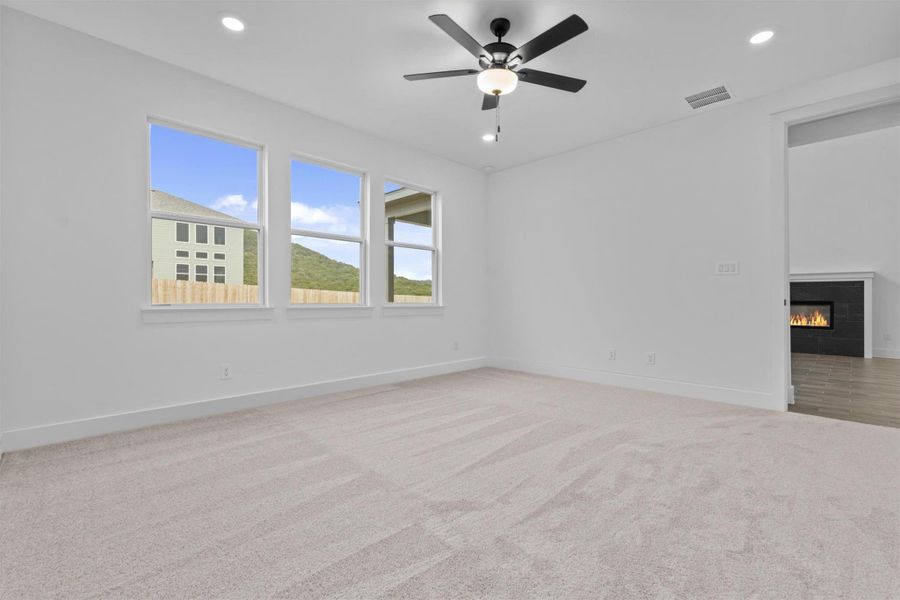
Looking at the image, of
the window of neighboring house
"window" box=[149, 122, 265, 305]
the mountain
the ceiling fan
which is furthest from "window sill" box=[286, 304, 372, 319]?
the ceiling fan

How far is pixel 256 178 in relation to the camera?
3852 mm

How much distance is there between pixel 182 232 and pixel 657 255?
4589 mm

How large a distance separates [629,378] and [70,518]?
15.1 feet

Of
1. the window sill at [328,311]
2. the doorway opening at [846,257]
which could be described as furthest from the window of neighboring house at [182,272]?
the doorway opening at [846,257]

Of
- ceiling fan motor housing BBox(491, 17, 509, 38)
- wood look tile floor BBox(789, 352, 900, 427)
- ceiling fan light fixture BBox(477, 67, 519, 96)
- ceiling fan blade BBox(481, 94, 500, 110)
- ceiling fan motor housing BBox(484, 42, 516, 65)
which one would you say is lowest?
wood look tile floor BBox(789, 352, 900, 427)

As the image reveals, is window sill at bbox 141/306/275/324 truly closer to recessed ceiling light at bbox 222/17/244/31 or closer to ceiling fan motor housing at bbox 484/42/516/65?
recessed ceiling light at bbox 222/17/244/31

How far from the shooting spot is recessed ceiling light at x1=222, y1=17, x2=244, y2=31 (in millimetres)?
2672

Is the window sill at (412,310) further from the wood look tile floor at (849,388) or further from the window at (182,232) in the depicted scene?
the wood look tile floor at (849,388)

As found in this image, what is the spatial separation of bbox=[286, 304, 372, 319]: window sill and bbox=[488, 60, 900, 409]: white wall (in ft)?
7.10

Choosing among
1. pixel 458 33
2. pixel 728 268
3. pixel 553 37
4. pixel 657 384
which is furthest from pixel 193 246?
pixel 728 268

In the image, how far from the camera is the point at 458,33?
235cm

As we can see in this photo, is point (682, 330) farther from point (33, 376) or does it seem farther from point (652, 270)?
point (33, 376)

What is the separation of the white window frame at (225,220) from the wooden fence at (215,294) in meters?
0.05

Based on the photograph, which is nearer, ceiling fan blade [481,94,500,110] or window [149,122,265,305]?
ceiling fan blade [481,94,500,110]
